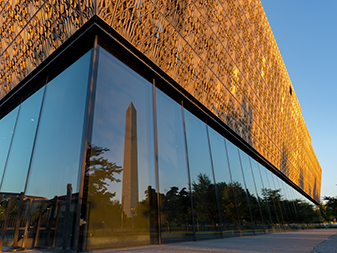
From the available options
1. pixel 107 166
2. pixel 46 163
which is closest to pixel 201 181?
pixel 107 166

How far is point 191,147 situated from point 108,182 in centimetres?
573

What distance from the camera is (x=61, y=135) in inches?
297

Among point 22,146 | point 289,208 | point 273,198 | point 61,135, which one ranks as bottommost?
A: point 289,208

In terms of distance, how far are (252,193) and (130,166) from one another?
44.4 feet

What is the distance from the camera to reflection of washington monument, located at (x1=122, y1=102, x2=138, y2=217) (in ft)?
22.7

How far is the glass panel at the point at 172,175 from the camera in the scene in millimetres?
8502

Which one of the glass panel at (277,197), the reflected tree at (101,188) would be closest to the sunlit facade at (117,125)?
the reflected tree at (101,188)

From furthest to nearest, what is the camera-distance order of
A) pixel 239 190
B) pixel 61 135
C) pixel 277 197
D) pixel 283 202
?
pixel 283 202 < pixel 277 197 < pixel 239 190 < pixel 61 135

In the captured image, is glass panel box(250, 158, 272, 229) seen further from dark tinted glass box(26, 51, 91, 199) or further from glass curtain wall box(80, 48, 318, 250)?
dark tinted glass box(26, 51, 91, 199)

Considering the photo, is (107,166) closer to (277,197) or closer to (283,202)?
(277,197)

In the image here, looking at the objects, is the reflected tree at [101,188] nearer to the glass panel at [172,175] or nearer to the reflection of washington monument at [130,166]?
the reflection of washington monument at [130,166]

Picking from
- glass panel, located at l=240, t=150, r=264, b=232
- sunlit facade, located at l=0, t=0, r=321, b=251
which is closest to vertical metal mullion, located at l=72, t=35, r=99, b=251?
sunlit facade, located at l=0, t=0, r=321, b=251

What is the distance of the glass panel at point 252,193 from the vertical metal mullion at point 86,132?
45.6ft

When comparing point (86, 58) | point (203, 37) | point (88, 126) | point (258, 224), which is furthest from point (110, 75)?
point (258, 224)
